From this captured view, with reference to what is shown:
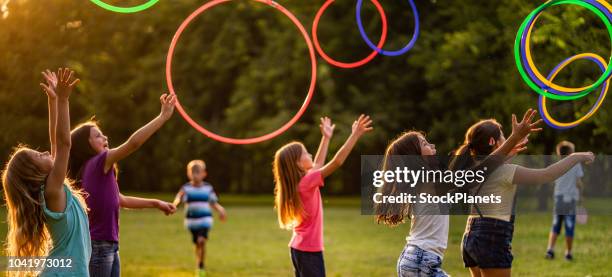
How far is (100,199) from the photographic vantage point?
20.6ft

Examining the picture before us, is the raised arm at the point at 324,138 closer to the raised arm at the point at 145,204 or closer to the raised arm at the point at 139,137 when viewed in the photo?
the raised arm at the point at 145,204

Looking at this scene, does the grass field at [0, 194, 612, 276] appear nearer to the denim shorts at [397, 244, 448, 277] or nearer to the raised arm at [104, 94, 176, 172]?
the denim shorts at [397, 244, 448, 277]

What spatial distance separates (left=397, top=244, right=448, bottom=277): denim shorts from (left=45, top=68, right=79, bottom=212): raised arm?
2.39 meters

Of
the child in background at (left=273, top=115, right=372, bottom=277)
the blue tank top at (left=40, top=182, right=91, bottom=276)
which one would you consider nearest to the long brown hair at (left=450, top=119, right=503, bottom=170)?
the child in background at (left=273, top=115, right=372, bottom=277)

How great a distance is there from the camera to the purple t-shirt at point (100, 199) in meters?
6.26

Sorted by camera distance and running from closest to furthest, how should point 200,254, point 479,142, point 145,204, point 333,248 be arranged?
point 479,142 < point 145,204 < point 200,254 < point 333,248

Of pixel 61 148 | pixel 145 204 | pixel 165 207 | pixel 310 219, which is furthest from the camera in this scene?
pixel 310 219

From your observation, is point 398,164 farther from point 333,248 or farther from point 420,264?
point 333,248

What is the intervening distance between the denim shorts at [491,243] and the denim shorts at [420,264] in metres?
0.37

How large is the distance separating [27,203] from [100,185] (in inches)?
34.5

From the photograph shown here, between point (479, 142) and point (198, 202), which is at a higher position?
point (479, 142)

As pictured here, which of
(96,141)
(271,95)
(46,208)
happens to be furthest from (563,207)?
(271,95)

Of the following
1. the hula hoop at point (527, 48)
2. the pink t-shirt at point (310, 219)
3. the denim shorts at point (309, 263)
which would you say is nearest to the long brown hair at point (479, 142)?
the pink t-shirt at point (310, 219)

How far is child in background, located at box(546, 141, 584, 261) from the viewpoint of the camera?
12.7 m
